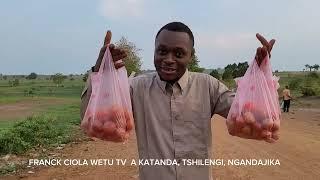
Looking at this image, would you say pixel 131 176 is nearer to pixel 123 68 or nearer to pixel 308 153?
pixel 308 153

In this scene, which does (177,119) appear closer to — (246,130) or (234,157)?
(246,130)

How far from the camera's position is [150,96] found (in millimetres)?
2750

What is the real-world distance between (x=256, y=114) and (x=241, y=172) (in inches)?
189

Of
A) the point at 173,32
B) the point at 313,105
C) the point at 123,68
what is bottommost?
the point at 313,105

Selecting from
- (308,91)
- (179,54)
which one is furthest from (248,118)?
(308,91)

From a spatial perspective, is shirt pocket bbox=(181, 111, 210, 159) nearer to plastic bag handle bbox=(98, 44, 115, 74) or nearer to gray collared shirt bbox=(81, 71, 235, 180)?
gray collared shirt bbox=(81, 71, 235, 180)

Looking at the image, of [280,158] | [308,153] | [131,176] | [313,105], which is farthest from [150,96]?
[313,105]

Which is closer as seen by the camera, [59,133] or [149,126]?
[149,126]

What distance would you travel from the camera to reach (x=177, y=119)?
2689mm

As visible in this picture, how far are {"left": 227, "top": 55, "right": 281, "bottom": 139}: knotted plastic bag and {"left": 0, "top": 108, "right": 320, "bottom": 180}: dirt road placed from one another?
437 cm

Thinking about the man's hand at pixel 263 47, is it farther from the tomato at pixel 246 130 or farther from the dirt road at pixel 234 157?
the dirt road at pixel 234 157

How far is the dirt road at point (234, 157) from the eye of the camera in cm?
720

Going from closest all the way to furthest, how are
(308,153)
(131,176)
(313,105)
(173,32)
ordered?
(173,32) < (131,176) < (308,153) < (313,105)

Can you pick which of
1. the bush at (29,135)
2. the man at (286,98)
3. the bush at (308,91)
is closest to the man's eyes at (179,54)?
the bush at (29,135)
